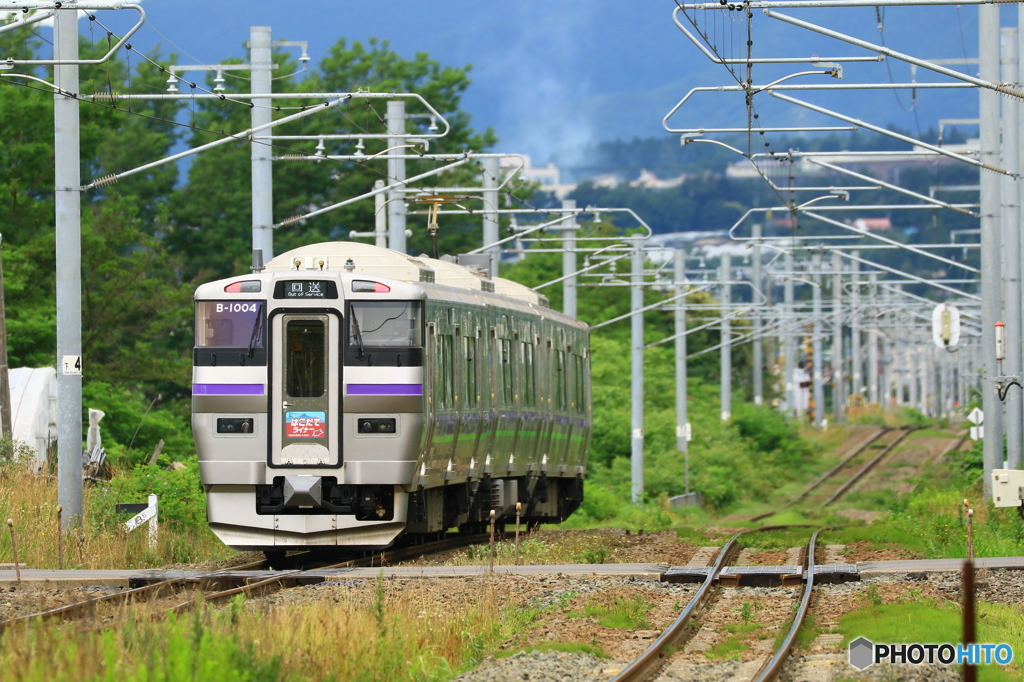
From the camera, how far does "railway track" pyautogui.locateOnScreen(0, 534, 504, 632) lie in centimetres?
1205

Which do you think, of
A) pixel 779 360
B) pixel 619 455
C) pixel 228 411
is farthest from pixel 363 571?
pixel 779 360

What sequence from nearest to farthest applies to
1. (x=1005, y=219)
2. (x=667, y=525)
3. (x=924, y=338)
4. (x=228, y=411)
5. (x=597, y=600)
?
(x=597, y=600) → (x=228, y=411) → (x=1005, y=219) → (x=667, y=525) → (x=924, y=338)

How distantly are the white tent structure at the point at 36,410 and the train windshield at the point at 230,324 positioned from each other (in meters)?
11.4

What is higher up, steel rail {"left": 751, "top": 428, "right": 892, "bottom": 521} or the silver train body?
the silver train body

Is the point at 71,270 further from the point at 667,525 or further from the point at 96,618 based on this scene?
the point at 667,525

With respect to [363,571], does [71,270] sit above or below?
above

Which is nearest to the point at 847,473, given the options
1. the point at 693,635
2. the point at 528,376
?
the point at 528,376

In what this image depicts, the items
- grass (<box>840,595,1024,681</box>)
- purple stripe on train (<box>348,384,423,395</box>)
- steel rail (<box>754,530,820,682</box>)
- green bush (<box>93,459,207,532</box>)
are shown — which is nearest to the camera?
steel rail (<box>754,530,820,682</box>)

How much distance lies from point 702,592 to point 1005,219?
12344 millimetres

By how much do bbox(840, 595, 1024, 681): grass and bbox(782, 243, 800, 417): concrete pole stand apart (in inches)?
1067

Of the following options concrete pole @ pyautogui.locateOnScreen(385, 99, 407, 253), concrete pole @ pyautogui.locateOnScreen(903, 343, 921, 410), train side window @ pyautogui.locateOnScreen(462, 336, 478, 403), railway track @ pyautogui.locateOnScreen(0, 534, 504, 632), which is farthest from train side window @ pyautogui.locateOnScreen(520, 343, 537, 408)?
concrete pole @ pyautogui.locateOnScreen(903, 343, 921, 410)

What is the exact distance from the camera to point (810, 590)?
51.0 ft

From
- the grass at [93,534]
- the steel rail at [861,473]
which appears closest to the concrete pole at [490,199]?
the grass at [93,534]

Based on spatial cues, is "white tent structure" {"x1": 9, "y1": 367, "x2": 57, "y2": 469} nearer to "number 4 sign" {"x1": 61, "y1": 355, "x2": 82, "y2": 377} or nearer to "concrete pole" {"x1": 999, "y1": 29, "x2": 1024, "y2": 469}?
"number 4 sign" {"x1": 61, "y1": 355, "x2": 82, "y2": 377}
